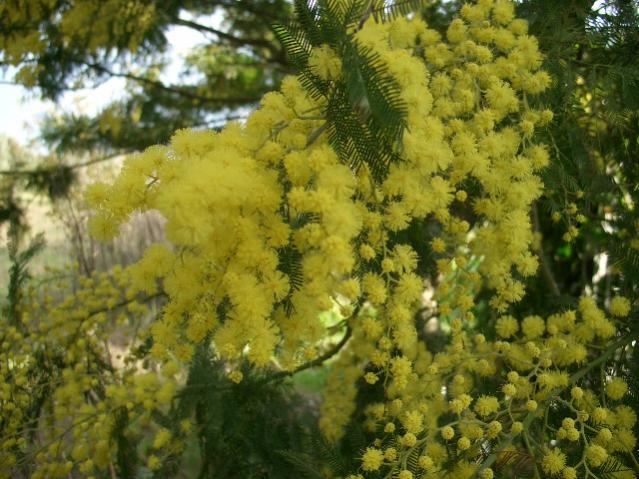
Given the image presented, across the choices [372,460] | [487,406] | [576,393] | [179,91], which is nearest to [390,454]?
[372,460]

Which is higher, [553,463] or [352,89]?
[352,89]

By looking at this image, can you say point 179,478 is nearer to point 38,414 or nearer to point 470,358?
point 38,414

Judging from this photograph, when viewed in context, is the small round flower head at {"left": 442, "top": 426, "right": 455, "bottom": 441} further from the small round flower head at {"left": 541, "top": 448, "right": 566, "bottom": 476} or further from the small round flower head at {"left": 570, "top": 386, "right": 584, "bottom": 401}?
the small round flower head at {"left": 570, "top": 386, "right": 584, "bottom": 401}

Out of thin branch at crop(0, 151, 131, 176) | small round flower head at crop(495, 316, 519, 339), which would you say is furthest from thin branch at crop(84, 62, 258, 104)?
small round flower head at crop(495, 316, 519, 339)

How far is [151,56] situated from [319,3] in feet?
8.27

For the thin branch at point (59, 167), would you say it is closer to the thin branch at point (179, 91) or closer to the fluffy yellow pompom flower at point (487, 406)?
the thin branch at point (179, 91)

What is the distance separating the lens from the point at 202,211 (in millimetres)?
1065

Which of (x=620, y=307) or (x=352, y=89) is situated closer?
(x=352, y=89)

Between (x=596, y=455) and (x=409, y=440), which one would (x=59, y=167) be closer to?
(x=409, y=440)

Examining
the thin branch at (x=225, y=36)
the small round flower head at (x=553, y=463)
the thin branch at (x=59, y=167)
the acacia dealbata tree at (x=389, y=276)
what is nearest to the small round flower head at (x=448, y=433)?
the acacia dealbata tree at (x=389, y=276)

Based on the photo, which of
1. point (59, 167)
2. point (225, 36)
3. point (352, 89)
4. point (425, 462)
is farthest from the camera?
point (59, 167)

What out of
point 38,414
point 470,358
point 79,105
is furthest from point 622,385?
point 79,105

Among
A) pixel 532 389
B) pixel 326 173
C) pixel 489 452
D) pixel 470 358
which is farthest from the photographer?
pixel 470 358

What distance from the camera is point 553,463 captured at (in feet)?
4.47
